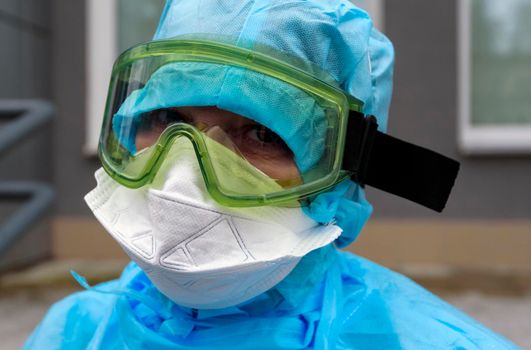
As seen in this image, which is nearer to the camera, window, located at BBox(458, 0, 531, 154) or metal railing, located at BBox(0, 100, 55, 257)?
metal railing, located at BBox(0, 100, 55, 257)

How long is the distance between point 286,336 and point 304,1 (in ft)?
2.33

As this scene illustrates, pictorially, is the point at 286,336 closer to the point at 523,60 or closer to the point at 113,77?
the point at 113,77

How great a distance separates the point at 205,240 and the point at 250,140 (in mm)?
243

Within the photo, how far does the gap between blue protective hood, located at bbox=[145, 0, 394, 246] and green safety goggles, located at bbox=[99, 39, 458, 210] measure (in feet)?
0.10

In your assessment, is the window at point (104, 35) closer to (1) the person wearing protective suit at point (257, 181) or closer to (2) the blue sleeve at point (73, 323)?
(2) the blue sleeve at point (73, 323)

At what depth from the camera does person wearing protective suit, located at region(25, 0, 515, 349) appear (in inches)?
46.2

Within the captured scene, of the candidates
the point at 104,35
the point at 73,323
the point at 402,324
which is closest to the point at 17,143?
the point at 73,323

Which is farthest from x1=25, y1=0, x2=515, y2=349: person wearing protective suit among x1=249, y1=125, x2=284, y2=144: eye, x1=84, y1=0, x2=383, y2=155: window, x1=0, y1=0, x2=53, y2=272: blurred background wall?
x1=84, y1=0, x2=383, y2=155: window

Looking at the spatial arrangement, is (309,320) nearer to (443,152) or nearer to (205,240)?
(205,240)

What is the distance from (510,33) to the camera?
5.61 m

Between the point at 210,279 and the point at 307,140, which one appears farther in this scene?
the point at 307,140

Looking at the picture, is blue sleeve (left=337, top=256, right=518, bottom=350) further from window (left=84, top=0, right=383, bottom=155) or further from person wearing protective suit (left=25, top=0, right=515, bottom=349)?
window (left=84, top=0, right=383, bottom=155)

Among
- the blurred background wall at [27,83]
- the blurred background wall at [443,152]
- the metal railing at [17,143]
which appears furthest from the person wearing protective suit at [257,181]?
the blurred background wall at [27,83]

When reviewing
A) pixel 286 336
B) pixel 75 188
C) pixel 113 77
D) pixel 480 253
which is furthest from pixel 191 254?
pixel 75 188
